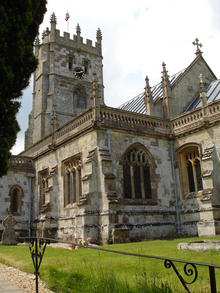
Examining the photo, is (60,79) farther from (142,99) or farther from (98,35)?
(142,99)

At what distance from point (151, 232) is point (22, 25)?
1302cm

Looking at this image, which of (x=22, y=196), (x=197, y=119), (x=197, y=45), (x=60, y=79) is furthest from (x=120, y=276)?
(x=60, y=79)

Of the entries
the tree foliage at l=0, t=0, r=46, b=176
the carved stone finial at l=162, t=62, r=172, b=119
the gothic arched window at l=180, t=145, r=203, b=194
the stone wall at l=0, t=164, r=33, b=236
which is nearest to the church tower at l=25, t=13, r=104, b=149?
the stone wall at l=0, t=164, r=33, b=236

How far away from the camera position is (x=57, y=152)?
22.2m

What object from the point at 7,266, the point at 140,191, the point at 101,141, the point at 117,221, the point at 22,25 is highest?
the point at 22,25

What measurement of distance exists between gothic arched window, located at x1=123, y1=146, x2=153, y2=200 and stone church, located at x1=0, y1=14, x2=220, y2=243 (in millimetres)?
58

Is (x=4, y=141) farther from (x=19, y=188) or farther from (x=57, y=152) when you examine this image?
(x=19, y=188)

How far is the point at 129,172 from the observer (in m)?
18.8

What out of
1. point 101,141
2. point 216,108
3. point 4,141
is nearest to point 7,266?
point 4,141

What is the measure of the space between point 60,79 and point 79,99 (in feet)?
10.9

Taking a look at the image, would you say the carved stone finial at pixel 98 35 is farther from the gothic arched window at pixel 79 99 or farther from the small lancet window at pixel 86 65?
the gothic arched window at pixel 79 99

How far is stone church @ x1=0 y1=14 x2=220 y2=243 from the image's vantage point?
55.6 ft

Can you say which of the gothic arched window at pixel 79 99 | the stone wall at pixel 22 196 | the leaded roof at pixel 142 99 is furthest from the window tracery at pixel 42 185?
the gothic arched window at pixel 79 99

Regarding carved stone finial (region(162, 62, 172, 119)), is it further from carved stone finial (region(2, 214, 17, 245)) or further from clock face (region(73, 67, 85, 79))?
clock face (region(73, 67, 85, 79))
